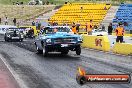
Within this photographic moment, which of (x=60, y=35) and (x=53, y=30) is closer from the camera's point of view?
(x=60, y=35)

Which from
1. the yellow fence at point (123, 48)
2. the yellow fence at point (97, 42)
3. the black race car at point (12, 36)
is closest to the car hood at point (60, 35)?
the yellow fence at point (123, 48)

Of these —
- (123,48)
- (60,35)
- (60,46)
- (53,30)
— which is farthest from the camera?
(123,48)

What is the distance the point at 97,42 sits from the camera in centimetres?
2812

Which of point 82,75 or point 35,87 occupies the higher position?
point 82,75

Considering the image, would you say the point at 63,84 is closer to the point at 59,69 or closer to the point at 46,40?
the point at 59,69

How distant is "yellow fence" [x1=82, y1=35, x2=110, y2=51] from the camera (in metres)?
26.8

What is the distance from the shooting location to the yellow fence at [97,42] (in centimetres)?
2675

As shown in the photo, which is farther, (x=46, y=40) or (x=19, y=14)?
(x=19, y=14)

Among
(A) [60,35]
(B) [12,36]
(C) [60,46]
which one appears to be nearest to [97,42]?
(A) [60,35]

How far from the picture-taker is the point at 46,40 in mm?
21234

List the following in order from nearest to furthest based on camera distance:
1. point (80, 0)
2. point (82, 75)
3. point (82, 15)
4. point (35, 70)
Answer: point (82, 75), point (35, 70), point (82, 15), point (80, 0)

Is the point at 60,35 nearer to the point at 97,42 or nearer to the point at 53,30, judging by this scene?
the point at 53,30

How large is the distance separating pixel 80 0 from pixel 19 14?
16.7m

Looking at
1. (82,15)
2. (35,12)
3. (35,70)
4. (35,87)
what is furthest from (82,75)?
(35,12)
